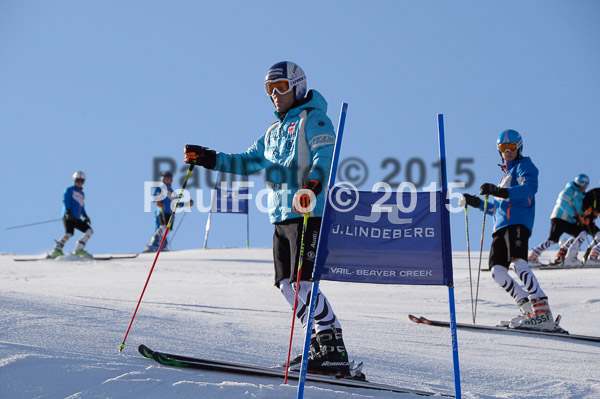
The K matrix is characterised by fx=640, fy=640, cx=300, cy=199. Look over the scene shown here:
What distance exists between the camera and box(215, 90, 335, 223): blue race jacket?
438cm

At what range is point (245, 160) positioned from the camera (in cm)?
517

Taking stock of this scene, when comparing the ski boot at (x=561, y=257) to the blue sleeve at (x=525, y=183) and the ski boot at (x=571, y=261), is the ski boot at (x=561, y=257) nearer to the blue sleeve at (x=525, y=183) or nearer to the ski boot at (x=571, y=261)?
the ski boot at (x=571, y=261)

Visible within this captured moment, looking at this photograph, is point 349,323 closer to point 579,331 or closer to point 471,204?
point 471,204

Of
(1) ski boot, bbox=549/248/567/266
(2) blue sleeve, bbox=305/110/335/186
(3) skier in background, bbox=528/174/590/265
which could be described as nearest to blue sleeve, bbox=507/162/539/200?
(2) blue sleeve, bbox=305/110/335/186

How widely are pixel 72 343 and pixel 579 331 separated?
19.9 ft

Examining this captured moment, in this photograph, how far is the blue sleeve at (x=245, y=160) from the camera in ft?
16.8

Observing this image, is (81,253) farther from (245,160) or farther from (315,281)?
(315,281)

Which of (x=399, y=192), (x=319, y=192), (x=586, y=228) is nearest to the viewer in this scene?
(x=399, y=192)

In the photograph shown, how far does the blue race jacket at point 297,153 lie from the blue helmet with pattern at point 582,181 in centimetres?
1254

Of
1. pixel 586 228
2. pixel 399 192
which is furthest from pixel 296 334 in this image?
pixel 586 228

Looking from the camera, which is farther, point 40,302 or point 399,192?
point 40,302

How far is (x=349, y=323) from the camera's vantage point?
295 inches

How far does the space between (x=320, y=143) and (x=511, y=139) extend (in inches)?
162

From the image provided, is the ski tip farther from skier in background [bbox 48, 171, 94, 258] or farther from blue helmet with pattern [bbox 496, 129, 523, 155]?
skier in background [bbox 48, 171, 94, 258]
